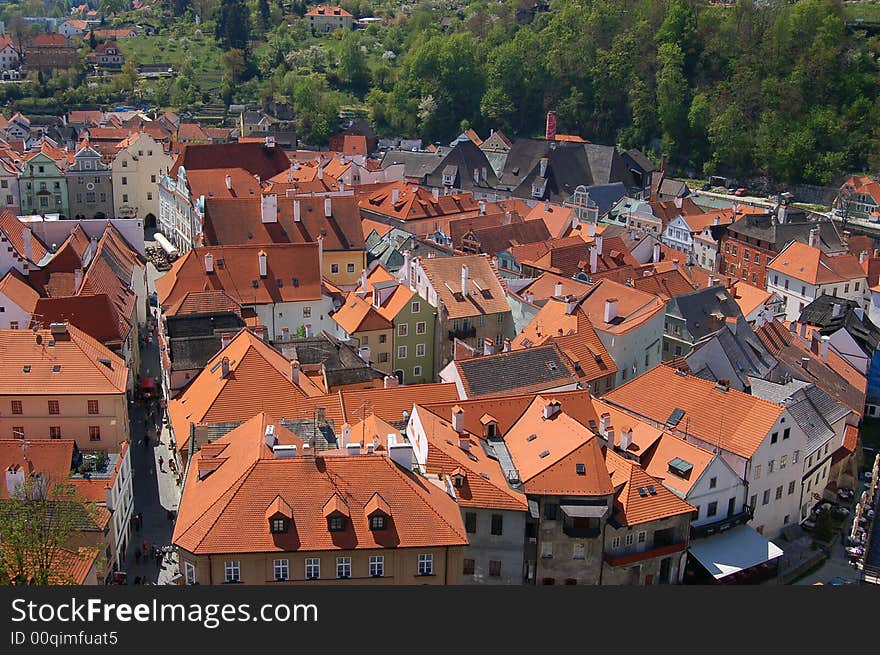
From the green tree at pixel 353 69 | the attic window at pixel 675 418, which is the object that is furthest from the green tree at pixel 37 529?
the green tree at pixel 353 69

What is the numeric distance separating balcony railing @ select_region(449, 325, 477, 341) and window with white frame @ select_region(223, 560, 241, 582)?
72.9 ft

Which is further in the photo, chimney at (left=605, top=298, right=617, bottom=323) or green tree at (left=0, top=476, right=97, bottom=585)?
chimney at (left=605, top=298, right=617, bottom=323)

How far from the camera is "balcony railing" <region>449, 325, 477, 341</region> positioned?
148 feet

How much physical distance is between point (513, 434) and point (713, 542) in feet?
23.0

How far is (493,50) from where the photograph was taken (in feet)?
399

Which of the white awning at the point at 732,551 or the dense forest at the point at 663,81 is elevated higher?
the dense forest at the point at 663,81

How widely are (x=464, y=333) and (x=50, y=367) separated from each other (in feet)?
58.0

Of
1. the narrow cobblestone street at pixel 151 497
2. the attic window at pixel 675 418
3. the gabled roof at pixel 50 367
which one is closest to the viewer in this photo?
the narrow cobblestone street at pixel 151 497

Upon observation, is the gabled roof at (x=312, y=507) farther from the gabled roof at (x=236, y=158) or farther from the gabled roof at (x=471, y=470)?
the gabled roof at (x=236, y=158)

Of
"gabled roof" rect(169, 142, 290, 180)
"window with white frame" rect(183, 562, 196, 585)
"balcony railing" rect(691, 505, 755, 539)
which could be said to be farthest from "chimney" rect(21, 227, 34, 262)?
"balcony railing" rect(691, 505, 755, 539)

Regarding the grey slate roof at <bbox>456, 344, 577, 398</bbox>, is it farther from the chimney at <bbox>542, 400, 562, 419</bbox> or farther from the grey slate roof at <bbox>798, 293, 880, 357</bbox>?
the grey slate roof at <bbox>798, 293, 880, 357</bbox>

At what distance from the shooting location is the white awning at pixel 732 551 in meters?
31.3

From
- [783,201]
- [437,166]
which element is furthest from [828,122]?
[437,166]

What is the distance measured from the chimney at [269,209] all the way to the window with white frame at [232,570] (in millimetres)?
32132
